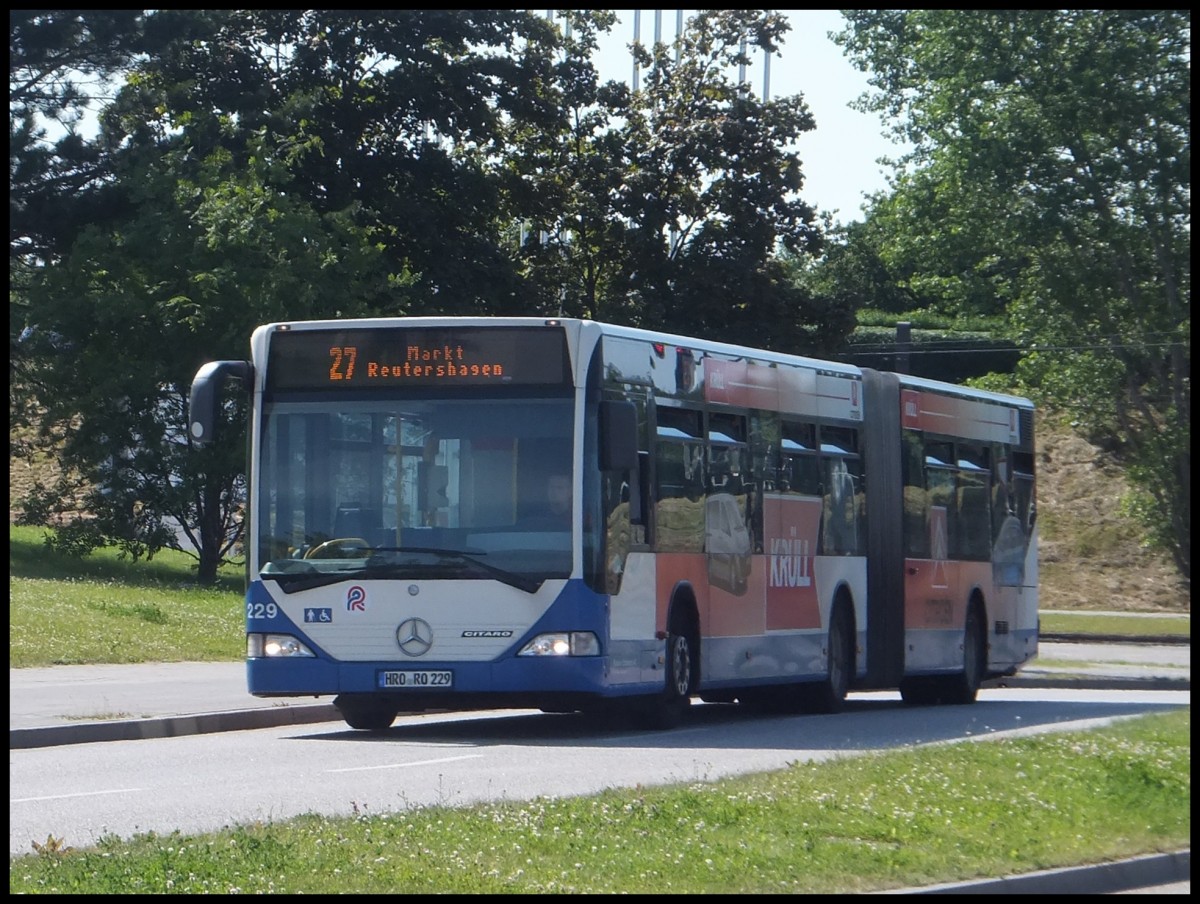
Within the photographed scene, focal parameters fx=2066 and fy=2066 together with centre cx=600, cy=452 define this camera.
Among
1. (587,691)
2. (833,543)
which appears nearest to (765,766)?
(587,691)

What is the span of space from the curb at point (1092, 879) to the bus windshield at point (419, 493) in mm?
6989

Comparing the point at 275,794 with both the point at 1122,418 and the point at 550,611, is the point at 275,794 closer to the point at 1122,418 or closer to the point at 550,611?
the point at 550,611

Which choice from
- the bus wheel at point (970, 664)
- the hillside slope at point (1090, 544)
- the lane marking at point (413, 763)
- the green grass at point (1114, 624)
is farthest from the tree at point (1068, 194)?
the lane marking at point (413, 763)

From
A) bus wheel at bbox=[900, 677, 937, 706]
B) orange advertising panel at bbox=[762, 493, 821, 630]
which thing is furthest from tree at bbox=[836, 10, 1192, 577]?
→ orange advertising panel at bbox=[762, 493, 821, 630]

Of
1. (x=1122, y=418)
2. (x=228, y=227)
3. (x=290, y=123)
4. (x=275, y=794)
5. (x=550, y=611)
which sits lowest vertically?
(x=275, y=794)

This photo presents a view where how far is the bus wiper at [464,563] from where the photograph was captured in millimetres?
15289

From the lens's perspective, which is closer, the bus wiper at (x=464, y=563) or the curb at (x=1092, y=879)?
the curb at (x=1092, y=879)

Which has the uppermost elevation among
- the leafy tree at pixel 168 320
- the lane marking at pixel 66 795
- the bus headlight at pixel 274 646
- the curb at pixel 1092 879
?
the leafy tree at pixel 168 320

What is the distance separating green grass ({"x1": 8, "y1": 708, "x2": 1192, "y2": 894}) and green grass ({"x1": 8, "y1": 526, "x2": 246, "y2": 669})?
8.63 metres

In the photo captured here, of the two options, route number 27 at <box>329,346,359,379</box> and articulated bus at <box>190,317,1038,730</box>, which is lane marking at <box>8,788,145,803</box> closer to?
articulated bus at <box>190,317,1038,730</box>

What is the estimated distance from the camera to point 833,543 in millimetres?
19328

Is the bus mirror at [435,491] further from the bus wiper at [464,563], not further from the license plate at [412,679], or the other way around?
the license plate at [412,679]

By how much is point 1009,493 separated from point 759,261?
2558cm

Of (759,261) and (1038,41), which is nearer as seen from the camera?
(1038,41)
